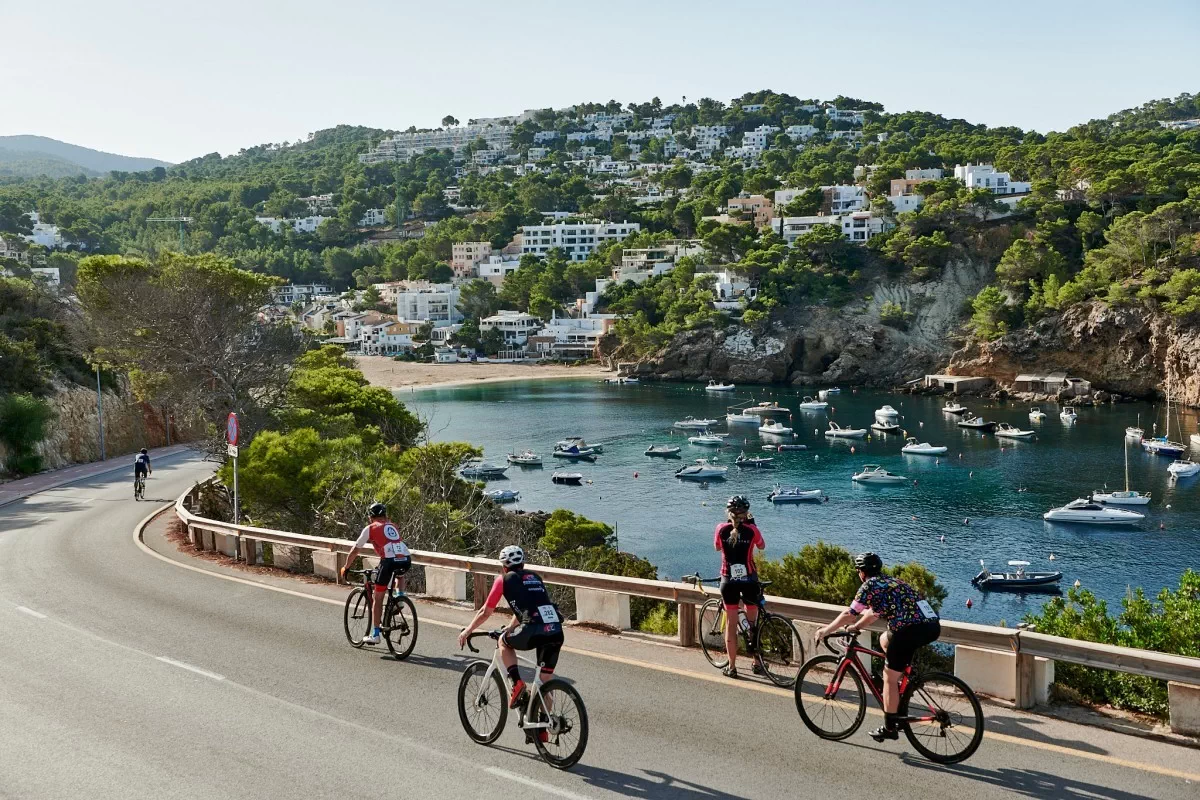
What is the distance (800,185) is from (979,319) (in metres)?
51.9

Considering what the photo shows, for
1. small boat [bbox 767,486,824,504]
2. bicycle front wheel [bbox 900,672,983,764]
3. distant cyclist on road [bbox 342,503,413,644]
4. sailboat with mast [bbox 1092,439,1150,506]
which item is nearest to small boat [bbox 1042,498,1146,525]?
sailboat with mast [bbox 1092,439,1150,506]

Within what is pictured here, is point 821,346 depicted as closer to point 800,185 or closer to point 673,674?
point 800,185

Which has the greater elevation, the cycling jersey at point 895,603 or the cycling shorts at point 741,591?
the cycling jersey at point 895,603

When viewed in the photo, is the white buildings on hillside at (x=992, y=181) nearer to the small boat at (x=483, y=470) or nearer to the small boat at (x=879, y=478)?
the small boat at (x=879, y=478)

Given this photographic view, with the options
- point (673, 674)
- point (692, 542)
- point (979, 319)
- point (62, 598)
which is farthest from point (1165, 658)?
point (979, 319)

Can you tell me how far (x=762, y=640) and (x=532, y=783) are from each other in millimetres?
3409

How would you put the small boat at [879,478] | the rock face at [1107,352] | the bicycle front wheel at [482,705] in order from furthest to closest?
the rock face at [1107,352], the small boat at [879,478], the bicycle front wheel at [482,705]

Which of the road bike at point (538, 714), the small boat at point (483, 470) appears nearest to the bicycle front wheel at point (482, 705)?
the road bike at point (538, 714)

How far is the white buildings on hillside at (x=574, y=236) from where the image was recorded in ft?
520

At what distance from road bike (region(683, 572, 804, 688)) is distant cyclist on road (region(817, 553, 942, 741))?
1783mm

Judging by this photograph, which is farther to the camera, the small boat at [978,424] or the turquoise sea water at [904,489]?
the small boat at [978,424]

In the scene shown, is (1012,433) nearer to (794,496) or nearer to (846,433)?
(846,433)

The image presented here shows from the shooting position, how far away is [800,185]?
14612 centimetres

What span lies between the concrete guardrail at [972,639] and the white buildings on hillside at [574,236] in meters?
146
